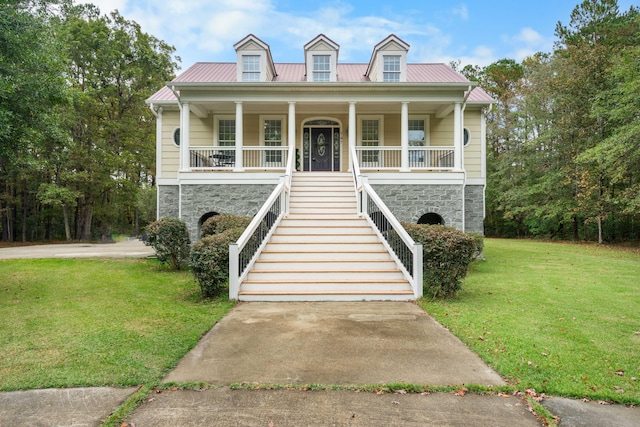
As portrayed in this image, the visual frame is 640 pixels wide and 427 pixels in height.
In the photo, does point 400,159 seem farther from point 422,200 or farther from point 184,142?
point 184,142

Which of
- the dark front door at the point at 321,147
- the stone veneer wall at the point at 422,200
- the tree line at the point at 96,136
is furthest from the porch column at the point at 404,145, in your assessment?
the tree line at the point at 96,136

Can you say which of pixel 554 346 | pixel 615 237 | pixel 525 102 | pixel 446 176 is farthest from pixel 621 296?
pixel 525 102

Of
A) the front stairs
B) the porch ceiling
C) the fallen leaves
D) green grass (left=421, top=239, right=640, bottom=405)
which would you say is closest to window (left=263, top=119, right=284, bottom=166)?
the porch ceiling

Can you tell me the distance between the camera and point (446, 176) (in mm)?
11688

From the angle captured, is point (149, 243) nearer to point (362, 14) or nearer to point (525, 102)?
point (362, 14)

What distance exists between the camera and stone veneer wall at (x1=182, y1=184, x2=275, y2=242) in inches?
458

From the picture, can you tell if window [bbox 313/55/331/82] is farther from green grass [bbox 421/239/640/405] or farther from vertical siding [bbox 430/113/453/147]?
green grass [bbox 421/239/640/405]

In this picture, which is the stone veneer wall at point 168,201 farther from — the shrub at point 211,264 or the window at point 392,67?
the window at point 392,67

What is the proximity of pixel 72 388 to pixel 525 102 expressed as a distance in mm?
29539

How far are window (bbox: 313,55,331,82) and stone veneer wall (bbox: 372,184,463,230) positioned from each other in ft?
15.9

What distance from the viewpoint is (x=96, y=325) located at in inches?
195

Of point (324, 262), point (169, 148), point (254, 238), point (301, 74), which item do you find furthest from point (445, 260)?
point (301, 74)

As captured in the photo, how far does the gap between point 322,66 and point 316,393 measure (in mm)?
12678

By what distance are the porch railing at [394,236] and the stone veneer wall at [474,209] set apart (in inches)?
180
